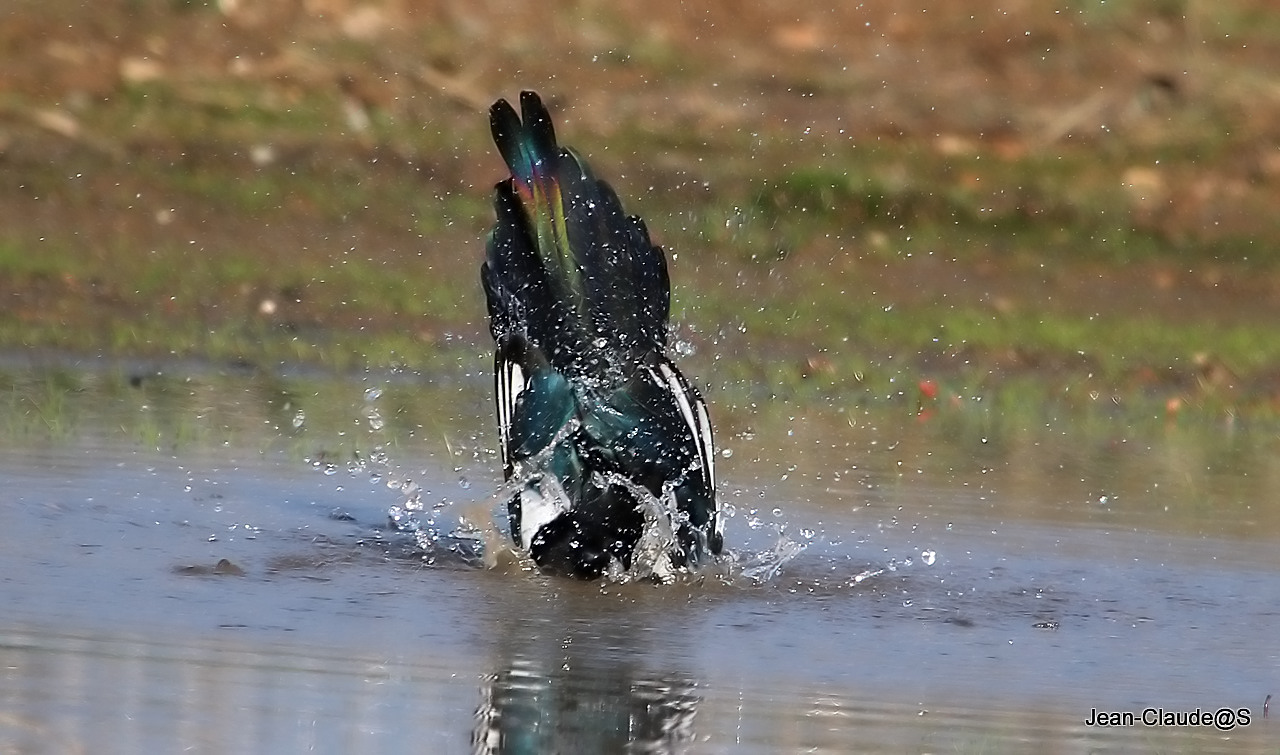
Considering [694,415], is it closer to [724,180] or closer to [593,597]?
[593,597]

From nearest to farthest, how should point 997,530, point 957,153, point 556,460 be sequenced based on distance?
point 556,460
point 997,530
point 957,153

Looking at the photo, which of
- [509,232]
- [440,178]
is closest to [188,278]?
[440,178]

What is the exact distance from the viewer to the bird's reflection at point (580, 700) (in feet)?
13.5

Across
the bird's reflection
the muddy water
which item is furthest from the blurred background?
the bird's reflection

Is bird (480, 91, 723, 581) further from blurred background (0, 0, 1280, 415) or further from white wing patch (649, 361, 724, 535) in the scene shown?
blurred background (0, 0, 1280, 415)

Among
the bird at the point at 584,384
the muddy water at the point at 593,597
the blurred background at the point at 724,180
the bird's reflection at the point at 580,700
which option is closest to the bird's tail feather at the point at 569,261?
the bird at the point at 584,384

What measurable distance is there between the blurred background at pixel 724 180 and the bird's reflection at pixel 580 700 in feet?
14.7

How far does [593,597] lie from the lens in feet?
18.0

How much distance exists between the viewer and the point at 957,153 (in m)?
13.5

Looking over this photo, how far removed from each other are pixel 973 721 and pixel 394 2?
33.1ft

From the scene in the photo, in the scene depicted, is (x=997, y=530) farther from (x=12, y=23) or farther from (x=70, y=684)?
(x=12, y=23)

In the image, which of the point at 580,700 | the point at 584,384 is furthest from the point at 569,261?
the point at 580,700

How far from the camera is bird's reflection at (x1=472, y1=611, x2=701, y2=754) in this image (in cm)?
411

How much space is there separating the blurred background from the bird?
10.8ft
